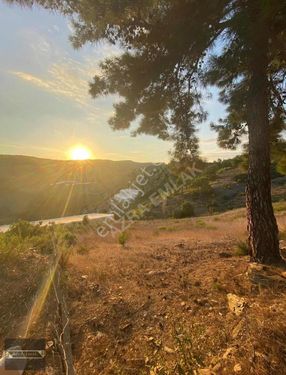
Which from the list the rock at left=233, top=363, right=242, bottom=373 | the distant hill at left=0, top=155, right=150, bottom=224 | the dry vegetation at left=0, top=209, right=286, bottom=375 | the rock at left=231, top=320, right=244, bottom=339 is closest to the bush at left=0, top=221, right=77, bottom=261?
the dry vegetation at left=0, top=209, right=286, bottom=375

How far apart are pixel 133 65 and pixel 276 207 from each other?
2166 cm

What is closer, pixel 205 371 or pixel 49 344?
pixel 205 371

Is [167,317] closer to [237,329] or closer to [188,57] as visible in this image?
[237,329]

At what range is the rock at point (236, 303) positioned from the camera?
4.20 metres

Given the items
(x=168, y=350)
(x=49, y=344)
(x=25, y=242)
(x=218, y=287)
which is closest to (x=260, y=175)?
(x=218, y=287)

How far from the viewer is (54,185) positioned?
2522 inches

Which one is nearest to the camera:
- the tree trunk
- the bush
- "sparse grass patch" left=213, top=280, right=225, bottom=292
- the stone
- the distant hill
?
the stone

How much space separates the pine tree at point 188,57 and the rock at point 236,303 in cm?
197

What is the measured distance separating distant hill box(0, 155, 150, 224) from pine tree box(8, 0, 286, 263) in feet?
137

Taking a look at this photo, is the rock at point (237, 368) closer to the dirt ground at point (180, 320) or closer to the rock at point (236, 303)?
the dirt ground at point (180, 320)

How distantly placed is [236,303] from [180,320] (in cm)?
88

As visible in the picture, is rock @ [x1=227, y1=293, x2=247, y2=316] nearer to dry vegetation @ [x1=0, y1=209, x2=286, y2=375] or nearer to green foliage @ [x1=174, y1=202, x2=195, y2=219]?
dry vegetation @ [x1=0, y1=209, x2=286, y2=375]

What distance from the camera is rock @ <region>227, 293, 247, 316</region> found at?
4.20 meters

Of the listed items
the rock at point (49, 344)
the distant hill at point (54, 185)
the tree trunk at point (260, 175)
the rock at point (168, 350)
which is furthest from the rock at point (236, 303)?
the distant hill at point (54, 185)
